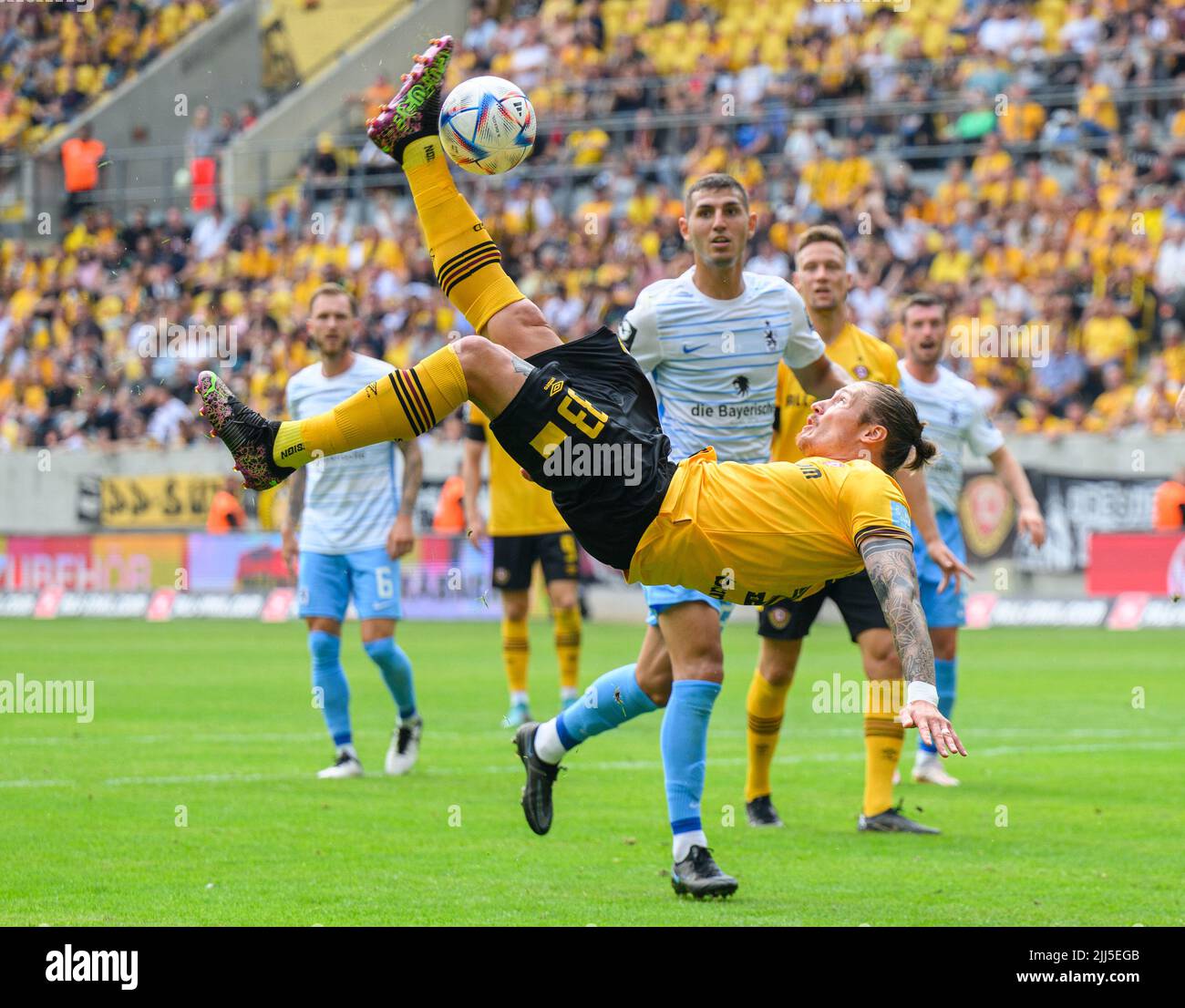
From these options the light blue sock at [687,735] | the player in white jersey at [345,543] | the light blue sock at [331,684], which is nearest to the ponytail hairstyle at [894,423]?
the light blue sock at [687,735]

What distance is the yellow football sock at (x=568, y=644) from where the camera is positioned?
13.4m

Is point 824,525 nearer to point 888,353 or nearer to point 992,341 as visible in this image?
point 888,353

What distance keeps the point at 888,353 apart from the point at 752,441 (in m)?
1.87

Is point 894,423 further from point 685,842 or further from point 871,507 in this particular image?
point 685,842

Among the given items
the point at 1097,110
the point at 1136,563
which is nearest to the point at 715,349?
the point at 1136,563

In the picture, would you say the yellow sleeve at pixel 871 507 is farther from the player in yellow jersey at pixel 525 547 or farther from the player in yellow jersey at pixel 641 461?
the player in yellow jersey at pixel 525 547

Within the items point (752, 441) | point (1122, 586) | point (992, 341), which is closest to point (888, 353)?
point (752, 441)

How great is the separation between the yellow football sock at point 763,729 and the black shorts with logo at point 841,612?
26 cm

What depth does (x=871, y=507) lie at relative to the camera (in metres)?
5.75

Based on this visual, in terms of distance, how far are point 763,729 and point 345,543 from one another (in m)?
3.06

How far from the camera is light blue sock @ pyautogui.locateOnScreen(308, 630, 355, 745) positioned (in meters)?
10.2

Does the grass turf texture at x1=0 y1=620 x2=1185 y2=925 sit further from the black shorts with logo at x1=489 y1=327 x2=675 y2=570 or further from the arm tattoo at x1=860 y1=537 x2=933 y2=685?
the black shorts with logo at x1=489 y1=327 x2=675 y2=570

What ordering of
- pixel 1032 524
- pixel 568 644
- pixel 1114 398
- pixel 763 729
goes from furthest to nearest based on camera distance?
pixel 1114 398
pixel 568 644
pixel 1032 524
pixel 763 729
